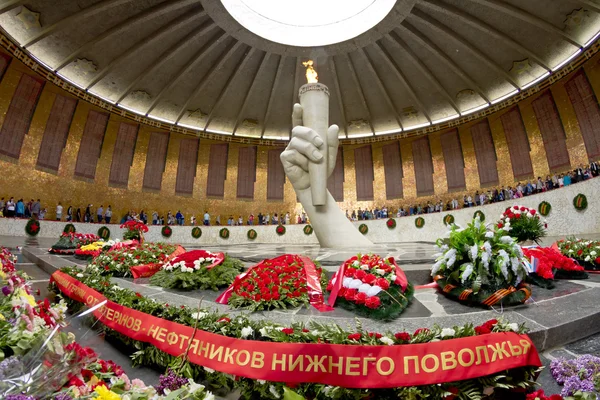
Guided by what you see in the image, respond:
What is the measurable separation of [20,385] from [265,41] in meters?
16.3

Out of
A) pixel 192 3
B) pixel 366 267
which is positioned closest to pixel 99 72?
pixel 192 3

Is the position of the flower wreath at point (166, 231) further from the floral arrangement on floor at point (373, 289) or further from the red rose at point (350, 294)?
the red rose at point (350, 294)

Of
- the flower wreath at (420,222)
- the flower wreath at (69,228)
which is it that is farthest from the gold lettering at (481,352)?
the flower wreath at (69,228)

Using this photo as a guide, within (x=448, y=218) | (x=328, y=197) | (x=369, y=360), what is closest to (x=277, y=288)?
(x=369, y=360)

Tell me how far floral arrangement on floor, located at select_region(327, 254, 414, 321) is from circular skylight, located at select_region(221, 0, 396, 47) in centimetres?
1424

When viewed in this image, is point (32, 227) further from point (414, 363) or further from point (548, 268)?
point (548, 268)

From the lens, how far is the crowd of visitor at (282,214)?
41.6 feet

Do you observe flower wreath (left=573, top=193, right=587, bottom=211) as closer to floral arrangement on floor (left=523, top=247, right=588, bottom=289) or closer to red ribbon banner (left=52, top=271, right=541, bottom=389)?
floral arrangement on floor (left=523, top=247, right=588, bottom=289)

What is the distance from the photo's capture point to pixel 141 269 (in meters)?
4.25

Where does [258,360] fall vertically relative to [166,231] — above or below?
below

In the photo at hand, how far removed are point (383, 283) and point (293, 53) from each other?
15.3 meters

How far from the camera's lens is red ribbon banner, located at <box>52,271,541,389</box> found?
1511 mm

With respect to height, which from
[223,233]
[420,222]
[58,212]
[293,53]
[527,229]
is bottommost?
[527,229]

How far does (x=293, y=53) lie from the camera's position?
15664 mm
